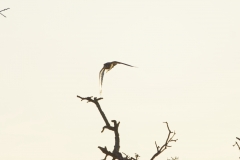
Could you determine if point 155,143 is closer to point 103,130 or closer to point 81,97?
point 103,130

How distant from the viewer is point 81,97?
7297 millimetres

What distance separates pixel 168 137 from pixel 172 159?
63.2 ft

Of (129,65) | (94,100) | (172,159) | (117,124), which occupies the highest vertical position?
(129,65)

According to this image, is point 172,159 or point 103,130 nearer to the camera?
point 103,130

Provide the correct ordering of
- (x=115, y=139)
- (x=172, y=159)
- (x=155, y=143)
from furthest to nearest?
(x=172, y=159) → (x=155, y=143) → (x=115, y=139)

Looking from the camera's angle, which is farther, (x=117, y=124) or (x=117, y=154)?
(x=117, y=124)

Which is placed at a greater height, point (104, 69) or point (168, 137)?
point (104, 69)

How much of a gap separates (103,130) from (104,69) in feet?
4.09

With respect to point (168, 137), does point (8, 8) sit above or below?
above

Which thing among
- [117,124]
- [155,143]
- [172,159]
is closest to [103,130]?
[117,124]

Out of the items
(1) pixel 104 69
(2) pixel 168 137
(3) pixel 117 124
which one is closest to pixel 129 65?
(1) pixel 104 69

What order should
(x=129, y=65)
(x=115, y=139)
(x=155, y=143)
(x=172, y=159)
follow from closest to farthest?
(x=129, y=65) → (x=115, y=139) → (x=155, y=143) → (x=172, y=159)

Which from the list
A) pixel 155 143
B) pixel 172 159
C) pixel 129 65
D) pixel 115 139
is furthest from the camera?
pixel 172 159

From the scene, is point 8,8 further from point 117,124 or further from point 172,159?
point 172,159
